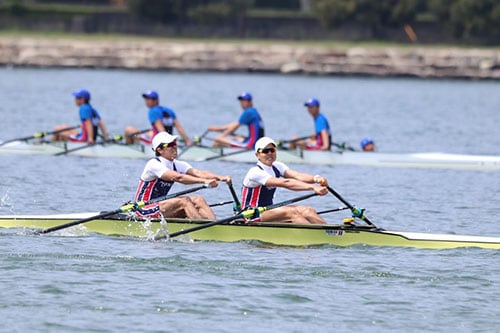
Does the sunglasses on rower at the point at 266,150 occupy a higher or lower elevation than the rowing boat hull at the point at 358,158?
higher

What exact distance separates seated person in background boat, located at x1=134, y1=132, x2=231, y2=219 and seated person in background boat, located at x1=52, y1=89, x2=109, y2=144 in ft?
34.9

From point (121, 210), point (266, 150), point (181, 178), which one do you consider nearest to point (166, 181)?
point (181, 178)

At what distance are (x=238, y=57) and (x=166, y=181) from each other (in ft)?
194

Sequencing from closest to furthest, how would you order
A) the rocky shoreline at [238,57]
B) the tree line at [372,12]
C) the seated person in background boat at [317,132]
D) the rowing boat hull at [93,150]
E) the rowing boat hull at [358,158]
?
the seated person in background boat at [317,132], the rowing boat hull at [358,158], the rowing boat hull at [93,150], the rocky shoreline at [238,57], the tree line at [372,12]

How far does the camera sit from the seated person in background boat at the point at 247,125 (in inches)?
1143

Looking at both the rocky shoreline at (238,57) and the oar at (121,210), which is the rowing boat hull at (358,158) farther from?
the rocky shoreline at (238,57)

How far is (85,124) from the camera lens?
98.0 ft

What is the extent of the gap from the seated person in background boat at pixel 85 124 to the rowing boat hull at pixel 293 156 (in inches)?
11.2

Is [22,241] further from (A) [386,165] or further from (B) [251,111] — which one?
(A) [386,165]

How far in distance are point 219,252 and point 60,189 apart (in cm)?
798

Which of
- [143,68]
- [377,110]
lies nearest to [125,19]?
[143,68]

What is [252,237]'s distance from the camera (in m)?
18.4

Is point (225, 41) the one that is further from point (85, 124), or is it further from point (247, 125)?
point (247, 125)

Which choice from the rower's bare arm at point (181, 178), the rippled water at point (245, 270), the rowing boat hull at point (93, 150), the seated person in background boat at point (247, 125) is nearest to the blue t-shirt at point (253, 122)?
the seated person in background boat at point (247, 125)
